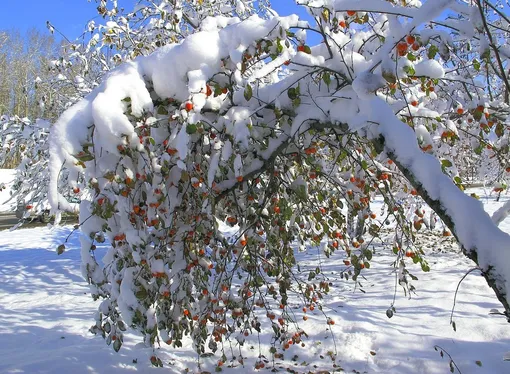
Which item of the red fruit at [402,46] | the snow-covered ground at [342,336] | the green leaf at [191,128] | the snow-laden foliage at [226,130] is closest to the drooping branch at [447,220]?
the snow-laden foliage at [226,130]

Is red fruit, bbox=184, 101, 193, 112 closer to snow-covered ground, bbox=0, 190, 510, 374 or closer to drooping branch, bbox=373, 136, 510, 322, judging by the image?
drooping branch, bbox=373, 136, 510, 322

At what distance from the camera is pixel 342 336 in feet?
14.2

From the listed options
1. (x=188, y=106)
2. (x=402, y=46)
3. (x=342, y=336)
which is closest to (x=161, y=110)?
(x=188, y=106)

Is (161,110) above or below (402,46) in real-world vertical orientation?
below

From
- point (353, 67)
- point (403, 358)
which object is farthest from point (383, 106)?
point (403, 358)

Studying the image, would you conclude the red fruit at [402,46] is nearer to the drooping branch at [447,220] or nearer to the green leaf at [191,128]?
the drooping branch at [447,220]

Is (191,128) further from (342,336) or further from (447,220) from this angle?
(342,336)

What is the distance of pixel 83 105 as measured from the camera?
6.17 ft

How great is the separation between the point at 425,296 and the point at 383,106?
14.0ft

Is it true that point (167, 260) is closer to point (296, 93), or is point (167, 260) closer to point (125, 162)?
point (125, 162)

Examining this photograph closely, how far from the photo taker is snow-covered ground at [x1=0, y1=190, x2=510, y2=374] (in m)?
3.77

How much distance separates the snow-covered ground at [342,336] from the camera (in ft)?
12.4

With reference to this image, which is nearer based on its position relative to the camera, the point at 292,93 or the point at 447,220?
the point at 447,220

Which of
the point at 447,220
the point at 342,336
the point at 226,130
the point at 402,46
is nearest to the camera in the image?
the point at 402,46
